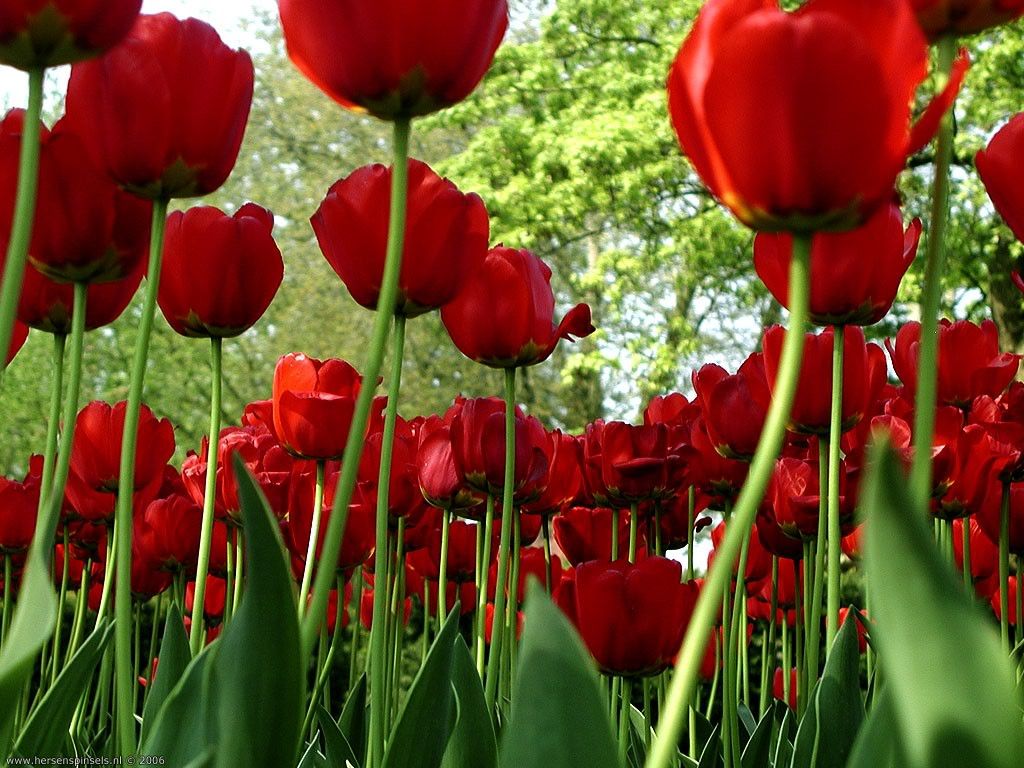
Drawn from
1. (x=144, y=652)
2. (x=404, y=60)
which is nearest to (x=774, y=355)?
(x=404, y=60)

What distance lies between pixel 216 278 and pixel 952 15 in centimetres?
81

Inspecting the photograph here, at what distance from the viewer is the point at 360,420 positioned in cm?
72

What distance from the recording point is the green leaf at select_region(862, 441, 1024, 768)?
465mm

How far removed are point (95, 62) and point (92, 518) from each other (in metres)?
1.28

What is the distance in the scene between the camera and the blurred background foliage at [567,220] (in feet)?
37.6

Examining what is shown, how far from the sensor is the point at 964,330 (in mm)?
2098

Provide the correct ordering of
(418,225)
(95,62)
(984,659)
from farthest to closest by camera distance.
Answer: (418,225) < (95,62) < (984,659)

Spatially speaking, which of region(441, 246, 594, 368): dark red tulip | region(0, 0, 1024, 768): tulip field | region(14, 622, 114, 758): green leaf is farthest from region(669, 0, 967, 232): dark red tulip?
region(441, 246, 594, 368): dark red tulip

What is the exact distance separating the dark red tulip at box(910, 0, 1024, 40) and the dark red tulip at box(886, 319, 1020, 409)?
51.2 inches

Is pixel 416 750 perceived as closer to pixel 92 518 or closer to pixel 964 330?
pixel 92 518

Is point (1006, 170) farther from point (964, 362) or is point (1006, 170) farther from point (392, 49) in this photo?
point (964, 362)

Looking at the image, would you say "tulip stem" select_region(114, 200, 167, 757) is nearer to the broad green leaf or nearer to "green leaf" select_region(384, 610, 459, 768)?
"green leaf" select_region(384, 610, 459, 768)

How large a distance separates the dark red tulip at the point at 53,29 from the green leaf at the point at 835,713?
76cm

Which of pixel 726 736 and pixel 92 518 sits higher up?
pixel 92 518
